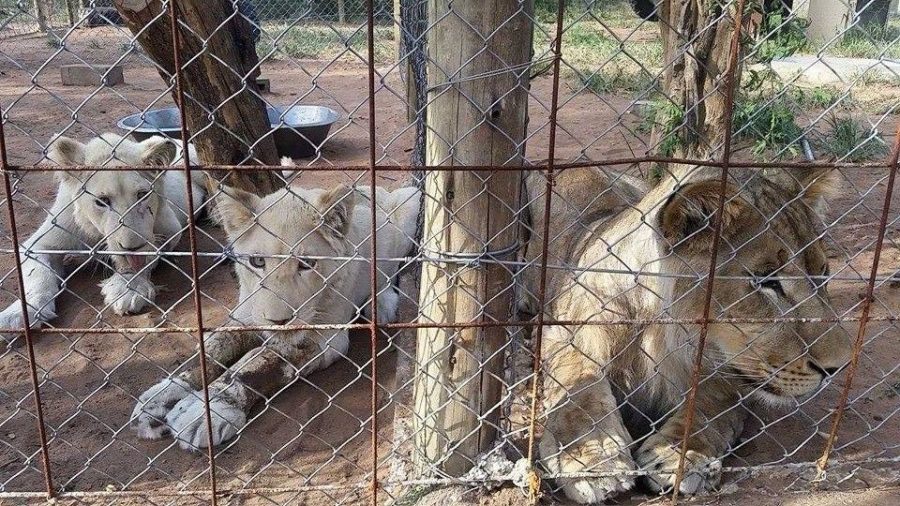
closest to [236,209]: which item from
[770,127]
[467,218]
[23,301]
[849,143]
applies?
[23,301]

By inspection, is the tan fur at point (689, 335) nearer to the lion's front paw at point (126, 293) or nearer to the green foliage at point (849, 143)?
the lion's front paw at point (126, 293)

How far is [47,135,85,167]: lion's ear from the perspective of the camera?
373 centimetres

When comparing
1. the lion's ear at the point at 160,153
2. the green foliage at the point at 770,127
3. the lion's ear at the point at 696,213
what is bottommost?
the green foliage at the point at 770,127

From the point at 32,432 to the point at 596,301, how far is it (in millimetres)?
2292

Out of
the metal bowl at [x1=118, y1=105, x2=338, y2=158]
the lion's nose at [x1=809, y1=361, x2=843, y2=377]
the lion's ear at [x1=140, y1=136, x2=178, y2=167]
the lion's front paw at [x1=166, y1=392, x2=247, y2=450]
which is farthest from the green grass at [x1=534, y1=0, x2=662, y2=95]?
the lion's front paw at [x1=166, y1=392, x2=247, y2=450]

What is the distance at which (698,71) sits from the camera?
5.06m

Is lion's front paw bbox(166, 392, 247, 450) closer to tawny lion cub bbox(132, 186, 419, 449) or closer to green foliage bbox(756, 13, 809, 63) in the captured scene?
tawny lion cub bbox(132, 186, 419, 449)

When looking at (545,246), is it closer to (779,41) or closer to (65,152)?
(65,152)

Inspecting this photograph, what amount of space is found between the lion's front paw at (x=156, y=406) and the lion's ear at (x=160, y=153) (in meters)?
1.48

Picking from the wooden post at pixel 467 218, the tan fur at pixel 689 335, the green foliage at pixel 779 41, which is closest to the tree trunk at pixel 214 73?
the wooden post at pixel 467 218

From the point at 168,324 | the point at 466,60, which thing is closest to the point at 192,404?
the point at 168,324

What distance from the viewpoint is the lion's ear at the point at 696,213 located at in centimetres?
236

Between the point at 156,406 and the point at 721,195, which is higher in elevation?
the point at 721,195

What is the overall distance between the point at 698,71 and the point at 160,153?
3.45 m
